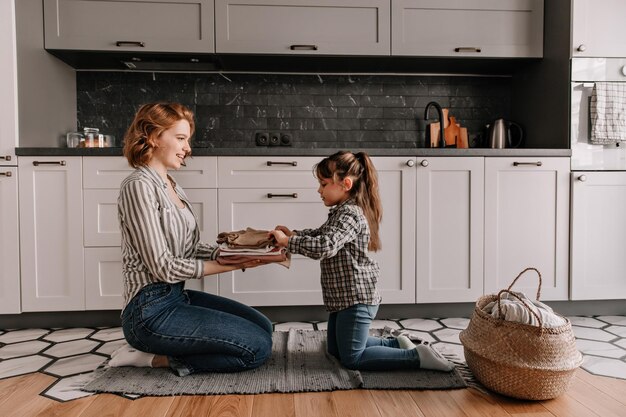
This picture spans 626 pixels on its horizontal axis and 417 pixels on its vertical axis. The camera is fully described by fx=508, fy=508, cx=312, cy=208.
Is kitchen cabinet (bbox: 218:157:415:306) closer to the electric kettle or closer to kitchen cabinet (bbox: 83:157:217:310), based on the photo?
kitchen cabinet (bbox: 83:157:217:310)

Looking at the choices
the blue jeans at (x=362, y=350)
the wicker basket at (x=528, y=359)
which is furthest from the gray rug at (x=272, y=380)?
the wicker basket at (x=528, y=359)

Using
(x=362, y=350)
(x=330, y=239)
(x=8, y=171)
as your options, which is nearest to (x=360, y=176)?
(x=330, y=239)

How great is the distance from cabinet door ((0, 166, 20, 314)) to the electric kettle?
104 inches

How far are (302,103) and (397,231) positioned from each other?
112cm

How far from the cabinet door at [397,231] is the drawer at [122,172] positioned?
2.84ft

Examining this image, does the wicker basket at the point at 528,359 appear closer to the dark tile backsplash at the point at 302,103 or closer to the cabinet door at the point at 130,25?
the dark tile backsplash at the point at 302,103

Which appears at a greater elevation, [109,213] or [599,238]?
[109,213]

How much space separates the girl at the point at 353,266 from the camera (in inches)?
72.2

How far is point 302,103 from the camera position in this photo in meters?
3.24

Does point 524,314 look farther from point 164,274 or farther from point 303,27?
point 303,27

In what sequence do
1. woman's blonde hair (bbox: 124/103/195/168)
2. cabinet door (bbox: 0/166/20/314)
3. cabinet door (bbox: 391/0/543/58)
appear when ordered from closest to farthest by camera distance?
woman's blonde hair (bbox: 124/103/195/168) → cabinet door (bbox: 0/166/20/314) → cabinet door (bbox: 391/0/543/58)

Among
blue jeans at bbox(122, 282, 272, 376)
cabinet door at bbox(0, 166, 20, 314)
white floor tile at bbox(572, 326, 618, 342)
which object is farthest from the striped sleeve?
white floor tile at bbox(572, 326, 618, 342)

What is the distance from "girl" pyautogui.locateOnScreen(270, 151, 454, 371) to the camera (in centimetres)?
183

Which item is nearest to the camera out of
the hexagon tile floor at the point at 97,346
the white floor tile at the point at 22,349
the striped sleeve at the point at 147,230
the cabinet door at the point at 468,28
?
the striped sleeve at the point at 147,230
